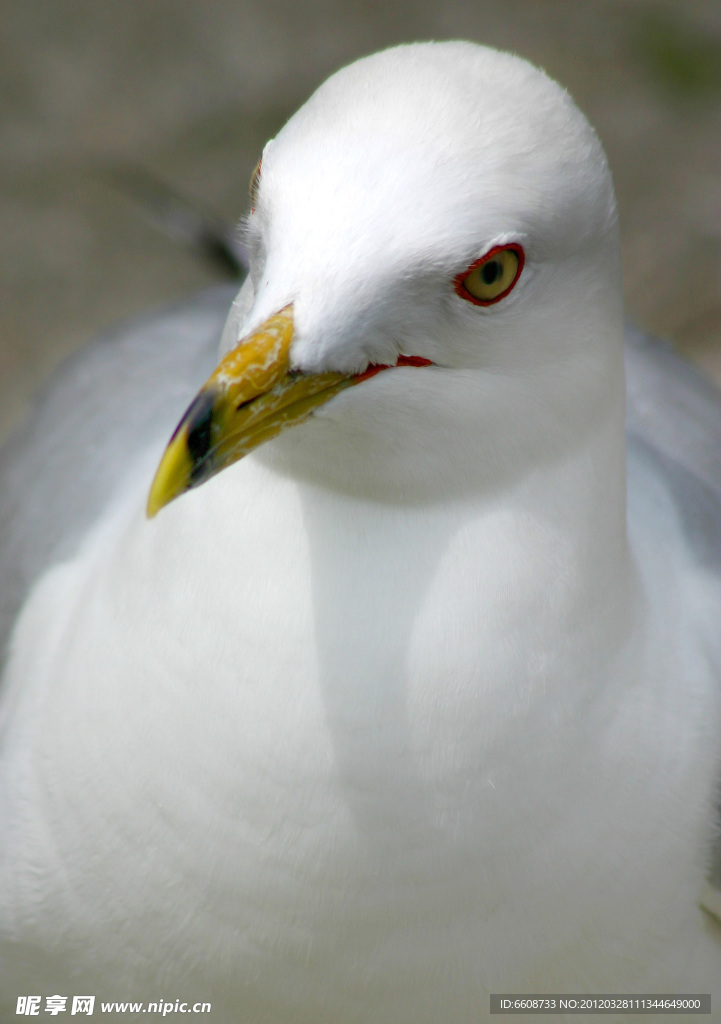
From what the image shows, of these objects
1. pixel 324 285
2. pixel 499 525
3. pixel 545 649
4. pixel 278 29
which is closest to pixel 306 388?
pixel 324 285

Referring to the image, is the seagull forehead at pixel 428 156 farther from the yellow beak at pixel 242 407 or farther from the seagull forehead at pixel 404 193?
the yellow beak at pixel 242 407

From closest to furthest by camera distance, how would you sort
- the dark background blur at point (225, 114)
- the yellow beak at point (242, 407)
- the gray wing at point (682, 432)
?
1. the yellow beak at point (242, 407)
2. the gray wing at point (682, 432)
3. the dark background blur at point (225, 114)

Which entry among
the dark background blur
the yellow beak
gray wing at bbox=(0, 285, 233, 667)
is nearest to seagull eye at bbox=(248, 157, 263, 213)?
the yellow beak

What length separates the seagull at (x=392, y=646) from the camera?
1.24m

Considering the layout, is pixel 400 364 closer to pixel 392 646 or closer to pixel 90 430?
pixel 392 646

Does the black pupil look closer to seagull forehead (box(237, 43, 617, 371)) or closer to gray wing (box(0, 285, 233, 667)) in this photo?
seagull forehead (box(237, 43, 617, 371))

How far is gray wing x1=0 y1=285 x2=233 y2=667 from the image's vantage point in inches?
80.5

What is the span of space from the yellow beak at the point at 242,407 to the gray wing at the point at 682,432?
90cm

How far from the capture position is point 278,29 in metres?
4.23

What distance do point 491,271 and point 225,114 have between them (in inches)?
123

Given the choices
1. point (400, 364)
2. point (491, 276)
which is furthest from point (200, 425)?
point (491, 276)

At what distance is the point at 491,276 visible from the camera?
4.20ft

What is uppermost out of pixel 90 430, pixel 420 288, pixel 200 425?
pixel 90 430

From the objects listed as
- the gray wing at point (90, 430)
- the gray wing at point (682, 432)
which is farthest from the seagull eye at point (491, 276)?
the gray wing at point (90, 430)
